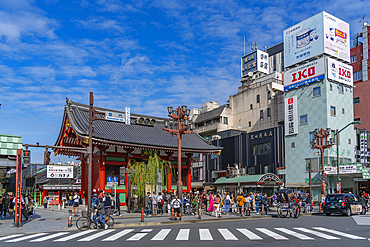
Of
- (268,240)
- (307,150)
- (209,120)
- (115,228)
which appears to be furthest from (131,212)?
(209,120)

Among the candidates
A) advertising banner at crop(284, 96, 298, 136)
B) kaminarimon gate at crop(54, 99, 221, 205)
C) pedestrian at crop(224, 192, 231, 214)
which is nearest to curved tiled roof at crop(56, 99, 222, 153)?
kaminarimon gate at crop(54, 99, 221, 205)

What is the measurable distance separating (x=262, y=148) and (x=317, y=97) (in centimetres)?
1228

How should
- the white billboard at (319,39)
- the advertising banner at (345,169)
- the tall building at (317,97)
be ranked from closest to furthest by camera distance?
1. the advertising banner at (345,169)
2. the tall building at (317,97)
3. the white billboard at (319,39)

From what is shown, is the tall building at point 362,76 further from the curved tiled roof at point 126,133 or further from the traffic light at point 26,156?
the traffic light at point 26,156

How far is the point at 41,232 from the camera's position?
17.1m

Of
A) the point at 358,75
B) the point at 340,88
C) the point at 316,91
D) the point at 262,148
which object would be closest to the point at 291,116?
the point at 316,91

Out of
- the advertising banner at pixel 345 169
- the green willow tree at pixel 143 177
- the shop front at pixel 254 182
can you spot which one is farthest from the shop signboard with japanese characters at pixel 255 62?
the green willow tree at pixel 143 177

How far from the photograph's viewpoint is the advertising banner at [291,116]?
5181cm

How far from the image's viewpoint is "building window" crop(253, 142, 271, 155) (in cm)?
5467

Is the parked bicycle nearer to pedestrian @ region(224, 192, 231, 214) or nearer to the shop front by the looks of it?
pedestrian @ region(224, 192, 231, 214)

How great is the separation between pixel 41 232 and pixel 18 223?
3068 millimetres

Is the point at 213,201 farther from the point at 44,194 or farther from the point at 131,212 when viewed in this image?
the point at 44,194

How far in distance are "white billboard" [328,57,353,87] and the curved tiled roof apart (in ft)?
80.0

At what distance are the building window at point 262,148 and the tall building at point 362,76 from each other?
21422mm
